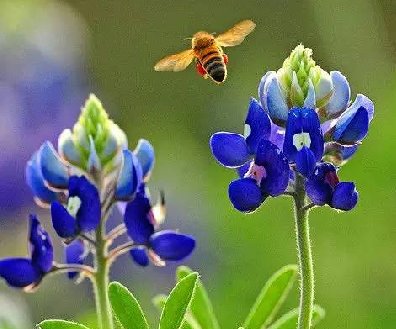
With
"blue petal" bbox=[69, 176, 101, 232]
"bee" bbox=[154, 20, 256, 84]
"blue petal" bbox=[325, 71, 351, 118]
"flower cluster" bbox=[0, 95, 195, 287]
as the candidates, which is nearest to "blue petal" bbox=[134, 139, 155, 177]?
"flower cluster" bbox=[0, 95, 195, 287]

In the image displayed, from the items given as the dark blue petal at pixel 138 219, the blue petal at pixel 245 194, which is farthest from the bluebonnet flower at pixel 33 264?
the blue petal at pixel 245 194

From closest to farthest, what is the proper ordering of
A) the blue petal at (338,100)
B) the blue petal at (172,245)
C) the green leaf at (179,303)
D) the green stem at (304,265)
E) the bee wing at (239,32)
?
the green stem at (304,265), the green leaf at (179,303), the blue petal at (338,100), the blue petal at (172,245), the bee wing at (239,32)

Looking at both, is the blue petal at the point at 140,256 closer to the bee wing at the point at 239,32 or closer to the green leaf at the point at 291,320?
the green leaf at the point at 291,320

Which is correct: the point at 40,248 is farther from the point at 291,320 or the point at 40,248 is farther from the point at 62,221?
the point at 291,320

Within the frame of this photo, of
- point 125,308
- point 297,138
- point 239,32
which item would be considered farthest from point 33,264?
point 239,32

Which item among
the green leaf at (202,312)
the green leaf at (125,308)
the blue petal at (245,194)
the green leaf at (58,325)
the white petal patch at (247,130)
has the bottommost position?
the green leaf at (202,312)

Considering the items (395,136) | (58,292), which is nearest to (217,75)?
(395,136)
